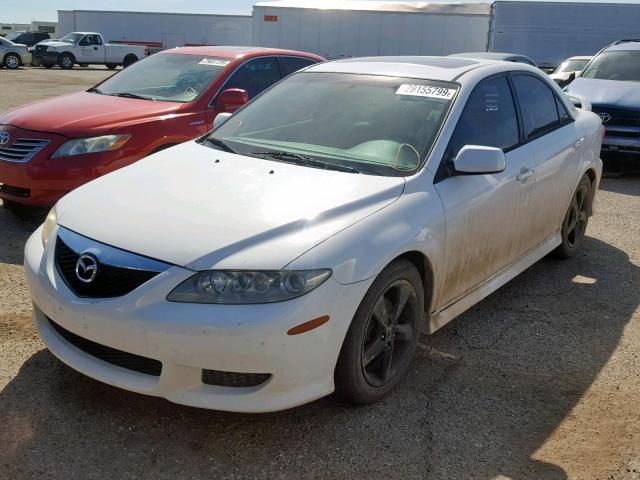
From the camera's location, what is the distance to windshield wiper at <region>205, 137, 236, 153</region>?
397 cm

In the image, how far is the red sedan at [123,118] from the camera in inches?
217

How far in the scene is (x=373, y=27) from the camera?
23.8m

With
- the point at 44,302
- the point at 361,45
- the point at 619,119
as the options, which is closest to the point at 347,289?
the point at 44,302

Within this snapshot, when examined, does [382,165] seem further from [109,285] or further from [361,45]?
[361,45]

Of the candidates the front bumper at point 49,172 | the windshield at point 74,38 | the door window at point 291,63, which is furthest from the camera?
the windshield at point 74,38

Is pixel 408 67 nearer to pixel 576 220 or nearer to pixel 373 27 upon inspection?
pixel 576 220

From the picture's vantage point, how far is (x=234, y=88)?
6.70 metres

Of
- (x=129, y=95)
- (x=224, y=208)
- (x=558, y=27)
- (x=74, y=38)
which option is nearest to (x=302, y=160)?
(x=224, y=208)

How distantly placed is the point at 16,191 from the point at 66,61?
28.9 metres

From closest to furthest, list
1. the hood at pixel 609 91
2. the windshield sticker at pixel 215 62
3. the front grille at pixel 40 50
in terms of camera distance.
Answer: the windshield sticker at pixel 215 62 < the hood at pixel 609 91 < the front grille at pixel 40 50

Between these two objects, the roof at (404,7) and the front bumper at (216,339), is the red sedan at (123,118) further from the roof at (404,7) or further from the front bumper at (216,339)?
the roof at (404,7)

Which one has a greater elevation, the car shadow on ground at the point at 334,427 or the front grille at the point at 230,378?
the front grille at the point at 230,378

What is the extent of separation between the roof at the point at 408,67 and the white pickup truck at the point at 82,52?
94.7ft

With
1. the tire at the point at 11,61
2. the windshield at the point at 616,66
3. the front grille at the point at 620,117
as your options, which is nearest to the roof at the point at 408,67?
the front grille at the point at 620,117
